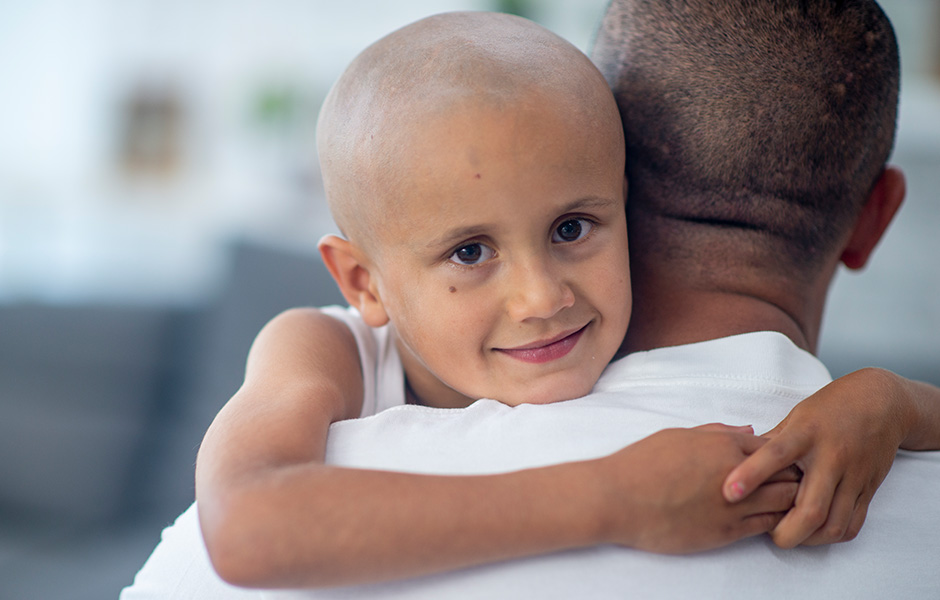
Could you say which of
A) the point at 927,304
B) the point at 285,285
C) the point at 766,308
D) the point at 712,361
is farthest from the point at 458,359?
the point at 927,304

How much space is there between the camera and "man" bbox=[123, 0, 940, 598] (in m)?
0.87

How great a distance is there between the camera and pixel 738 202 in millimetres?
1073

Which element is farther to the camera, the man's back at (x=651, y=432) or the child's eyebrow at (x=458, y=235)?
the child's eyebrow at (x=458, y=235)

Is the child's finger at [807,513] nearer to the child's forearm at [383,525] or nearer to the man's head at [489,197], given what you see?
the child's forearm at [383,525]

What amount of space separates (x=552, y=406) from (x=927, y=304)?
3.65 meters

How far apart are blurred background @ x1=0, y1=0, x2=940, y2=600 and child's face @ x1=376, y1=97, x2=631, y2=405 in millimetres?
1602

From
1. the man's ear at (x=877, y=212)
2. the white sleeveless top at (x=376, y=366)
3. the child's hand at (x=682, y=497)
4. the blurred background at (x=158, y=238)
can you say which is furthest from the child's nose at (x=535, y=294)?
the blurred background at (x=158, y=238)

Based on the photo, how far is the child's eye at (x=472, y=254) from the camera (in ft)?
3.09

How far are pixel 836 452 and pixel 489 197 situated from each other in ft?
1.41

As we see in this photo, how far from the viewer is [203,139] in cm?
509

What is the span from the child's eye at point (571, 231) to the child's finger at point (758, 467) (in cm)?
34

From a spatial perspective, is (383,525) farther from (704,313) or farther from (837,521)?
(704,313)

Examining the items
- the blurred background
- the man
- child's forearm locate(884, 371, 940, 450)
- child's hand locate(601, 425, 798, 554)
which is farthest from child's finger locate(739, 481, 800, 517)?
the blurred background

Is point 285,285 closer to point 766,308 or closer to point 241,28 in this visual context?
point 766,308
